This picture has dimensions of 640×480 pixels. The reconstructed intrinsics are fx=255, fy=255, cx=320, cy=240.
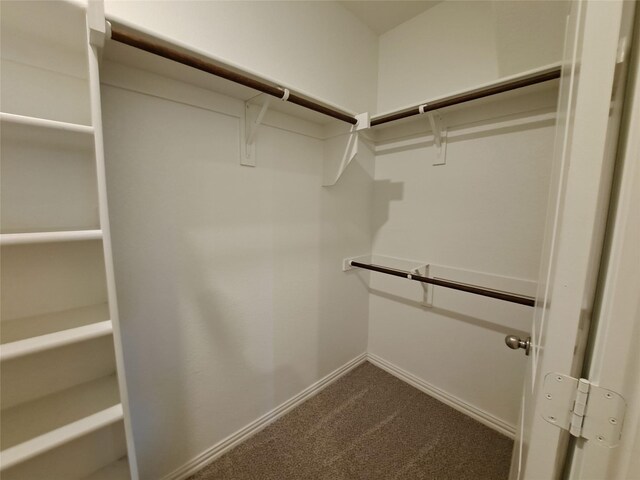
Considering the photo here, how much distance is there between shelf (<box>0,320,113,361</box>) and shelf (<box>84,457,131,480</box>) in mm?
512

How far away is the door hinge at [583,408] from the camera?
358 mm

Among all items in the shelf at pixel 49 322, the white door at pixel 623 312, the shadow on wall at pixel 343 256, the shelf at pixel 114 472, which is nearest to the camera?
the white door at pixel 623 312

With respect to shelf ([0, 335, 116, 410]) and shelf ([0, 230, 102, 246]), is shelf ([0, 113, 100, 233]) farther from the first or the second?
shelf ([0, 335, 116, 410])

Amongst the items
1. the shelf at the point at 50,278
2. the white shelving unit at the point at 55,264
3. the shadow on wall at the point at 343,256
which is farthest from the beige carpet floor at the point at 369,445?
the shelf at the point at 50,278

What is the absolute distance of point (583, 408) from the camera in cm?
38

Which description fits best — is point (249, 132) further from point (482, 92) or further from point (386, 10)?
point (386, 10)

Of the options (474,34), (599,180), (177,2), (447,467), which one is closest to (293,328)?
(447,467)

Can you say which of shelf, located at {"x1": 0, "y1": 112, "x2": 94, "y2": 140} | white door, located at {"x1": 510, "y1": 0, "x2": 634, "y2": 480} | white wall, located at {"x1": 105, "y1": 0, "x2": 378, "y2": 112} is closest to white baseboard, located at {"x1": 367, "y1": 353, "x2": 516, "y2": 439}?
white door, located at {"x1": 510, "y1": 0, "x2": 634, "y2": 480}

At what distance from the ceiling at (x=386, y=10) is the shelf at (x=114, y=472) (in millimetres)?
2562

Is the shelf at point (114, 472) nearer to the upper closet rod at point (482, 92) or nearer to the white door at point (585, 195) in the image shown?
the white door at point (585, 195)

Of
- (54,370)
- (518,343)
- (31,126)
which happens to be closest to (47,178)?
(31,126)

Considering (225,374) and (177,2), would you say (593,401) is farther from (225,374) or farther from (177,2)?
(177,2)

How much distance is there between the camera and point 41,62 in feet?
2.50

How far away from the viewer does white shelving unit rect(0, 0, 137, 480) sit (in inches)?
26.9
